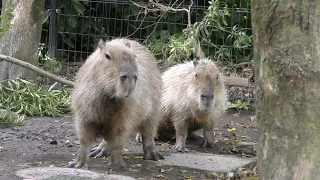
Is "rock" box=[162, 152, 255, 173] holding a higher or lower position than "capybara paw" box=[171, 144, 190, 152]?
lower

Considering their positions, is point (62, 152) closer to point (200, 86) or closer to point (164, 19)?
point (200, 86)

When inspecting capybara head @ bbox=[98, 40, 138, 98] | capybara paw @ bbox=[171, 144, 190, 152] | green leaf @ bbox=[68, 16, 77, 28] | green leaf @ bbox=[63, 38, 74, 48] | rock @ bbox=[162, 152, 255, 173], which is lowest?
rock @ bbox=[162, 152, 255, 173]

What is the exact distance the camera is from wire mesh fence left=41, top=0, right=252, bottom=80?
969 cm

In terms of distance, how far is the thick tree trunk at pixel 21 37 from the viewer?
8383 mm

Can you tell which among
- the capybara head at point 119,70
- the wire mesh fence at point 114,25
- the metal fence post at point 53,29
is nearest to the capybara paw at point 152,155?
the capybara head at point 119,70

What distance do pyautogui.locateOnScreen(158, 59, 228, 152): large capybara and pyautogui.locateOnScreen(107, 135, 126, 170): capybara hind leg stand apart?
1314mm

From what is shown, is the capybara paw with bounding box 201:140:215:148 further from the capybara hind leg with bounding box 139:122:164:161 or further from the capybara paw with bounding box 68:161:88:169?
the capybara paw with bounding box 68:161:88:169

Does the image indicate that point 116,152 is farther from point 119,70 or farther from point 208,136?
point 208,136

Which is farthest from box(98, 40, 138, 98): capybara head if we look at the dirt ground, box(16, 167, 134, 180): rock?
the dirt ground

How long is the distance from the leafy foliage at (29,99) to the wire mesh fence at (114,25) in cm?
156

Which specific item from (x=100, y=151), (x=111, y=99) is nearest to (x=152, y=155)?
(x=100, y=151)

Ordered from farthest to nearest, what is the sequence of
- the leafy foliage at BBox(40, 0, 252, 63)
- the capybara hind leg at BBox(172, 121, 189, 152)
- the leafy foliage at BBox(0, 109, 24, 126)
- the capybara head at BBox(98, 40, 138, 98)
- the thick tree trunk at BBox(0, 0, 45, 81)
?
1. the leafy foliage at BBox(40, 0, 252, 63)
2. the thick tree trunk at BBox(0, 0, 45, 81)
3. the leafy foliage at BBox(0, 109, 24, 126)
4. the capybara hind leg at BBox(172, 121, 189, 152)
5. the capybara head at BBox(98, 40, 138, 98)

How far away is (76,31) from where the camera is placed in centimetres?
1031

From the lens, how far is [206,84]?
694 centimetres
